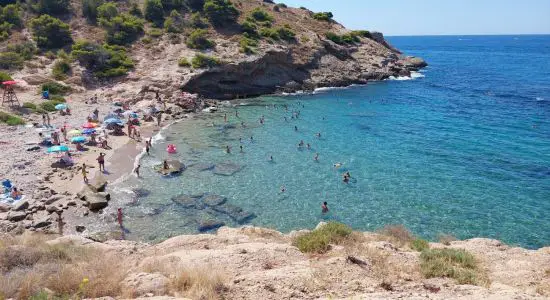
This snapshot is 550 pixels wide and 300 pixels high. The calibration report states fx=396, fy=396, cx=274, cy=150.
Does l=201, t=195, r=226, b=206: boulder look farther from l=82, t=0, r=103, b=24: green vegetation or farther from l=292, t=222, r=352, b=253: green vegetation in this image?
l=82, t=0, r=103, b=24: green vegetation

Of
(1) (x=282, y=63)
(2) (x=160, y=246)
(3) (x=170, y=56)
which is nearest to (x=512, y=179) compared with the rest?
(2) (x=160, y=246)

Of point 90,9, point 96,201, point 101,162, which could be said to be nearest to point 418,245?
point 96,201

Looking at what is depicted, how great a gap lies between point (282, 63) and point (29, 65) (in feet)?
107

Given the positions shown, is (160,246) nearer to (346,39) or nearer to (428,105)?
(428,105)

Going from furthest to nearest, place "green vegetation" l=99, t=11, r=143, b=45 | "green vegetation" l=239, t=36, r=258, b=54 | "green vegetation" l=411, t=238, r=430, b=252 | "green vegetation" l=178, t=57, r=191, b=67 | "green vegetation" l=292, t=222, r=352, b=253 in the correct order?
1. "green vegetation" l=239, t=36, r=258, b=54
2. "green vegetation" l=99, t=11, r=143, b=45
3. "green vegetation" l=178, t=57, r=191, b=67
4. "green vegetation" l=411, t=238, r=430, b=252
5. "green vegetation" l=292, t=222, r=352, b=253

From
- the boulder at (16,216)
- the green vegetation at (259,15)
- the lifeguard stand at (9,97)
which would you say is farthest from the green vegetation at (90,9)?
the boulder at (16,216)

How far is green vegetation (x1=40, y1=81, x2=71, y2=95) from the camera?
140 feet

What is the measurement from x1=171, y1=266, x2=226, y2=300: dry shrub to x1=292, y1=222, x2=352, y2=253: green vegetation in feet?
12.0

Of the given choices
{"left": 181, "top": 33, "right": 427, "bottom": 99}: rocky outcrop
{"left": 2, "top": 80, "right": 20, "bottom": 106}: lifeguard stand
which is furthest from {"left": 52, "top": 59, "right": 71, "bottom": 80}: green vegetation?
{"left": 181, "top": 33, "right": 427, "bottom": 99}: rocky outcrop

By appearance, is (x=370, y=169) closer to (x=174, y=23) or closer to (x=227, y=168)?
(x=227, y=168)

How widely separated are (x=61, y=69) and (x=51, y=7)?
56.1 ft

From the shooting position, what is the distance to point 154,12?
62.0m

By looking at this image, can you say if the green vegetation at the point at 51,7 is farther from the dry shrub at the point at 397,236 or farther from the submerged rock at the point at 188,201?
A: the dry shrub at the point at 397,236

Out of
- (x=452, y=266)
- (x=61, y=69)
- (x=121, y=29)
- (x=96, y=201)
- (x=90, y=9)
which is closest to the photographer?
(x=452, y=266)
